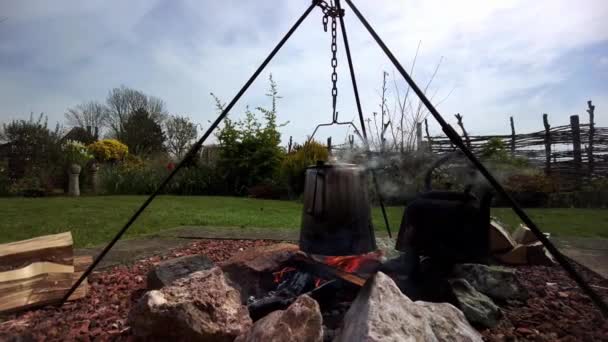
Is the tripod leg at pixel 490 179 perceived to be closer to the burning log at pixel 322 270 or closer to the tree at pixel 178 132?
the burning log at pixel 322 270

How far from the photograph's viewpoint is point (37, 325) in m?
1.68

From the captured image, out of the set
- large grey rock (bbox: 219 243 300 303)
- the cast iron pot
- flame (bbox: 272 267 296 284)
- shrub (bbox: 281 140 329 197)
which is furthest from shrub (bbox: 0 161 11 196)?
the cast iron pot

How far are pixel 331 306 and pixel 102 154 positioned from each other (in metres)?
12.4

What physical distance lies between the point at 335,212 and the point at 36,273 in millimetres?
1689

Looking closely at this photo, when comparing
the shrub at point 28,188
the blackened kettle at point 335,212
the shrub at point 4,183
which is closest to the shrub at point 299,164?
the blackened kettle at point 335,212

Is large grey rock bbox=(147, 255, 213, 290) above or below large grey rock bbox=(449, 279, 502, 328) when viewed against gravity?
above

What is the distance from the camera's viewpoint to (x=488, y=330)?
1.60 meters

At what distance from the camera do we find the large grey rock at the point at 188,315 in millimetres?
1366

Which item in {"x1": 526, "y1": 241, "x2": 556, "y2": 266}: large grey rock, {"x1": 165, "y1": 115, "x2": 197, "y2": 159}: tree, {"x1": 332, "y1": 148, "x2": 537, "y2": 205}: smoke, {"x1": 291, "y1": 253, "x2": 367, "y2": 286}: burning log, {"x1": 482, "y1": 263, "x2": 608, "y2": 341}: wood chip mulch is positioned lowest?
{"x1": 482, "y1": 263, "x2": 608, "y2": 341}: wood chip mulch

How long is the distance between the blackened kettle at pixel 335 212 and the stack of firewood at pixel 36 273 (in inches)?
55.3

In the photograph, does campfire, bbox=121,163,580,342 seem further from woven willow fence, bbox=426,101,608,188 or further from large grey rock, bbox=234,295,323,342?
woven willow fence, bbox=426,101,608,188

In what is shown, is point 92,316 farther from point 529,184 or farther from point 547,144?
point 547,144

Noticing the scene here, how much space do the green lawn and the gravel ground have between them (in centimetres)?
147

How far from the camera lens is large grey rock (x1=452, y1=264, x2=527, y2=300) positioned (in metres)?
1.93
